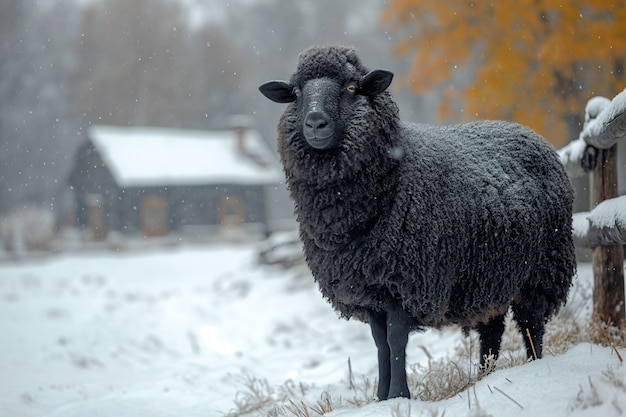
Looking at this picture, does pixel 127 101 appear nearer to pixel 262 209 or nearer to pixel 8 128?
pixel 8 128

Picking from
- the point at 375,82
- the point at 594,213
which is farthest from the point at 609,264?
the point at 375,82

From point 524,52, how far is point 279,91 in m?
5.17

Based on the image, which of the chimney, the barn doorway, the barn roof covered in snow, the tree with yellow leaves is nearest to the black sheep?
the tree with yellow leaves

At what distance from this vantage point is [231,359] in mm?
7059

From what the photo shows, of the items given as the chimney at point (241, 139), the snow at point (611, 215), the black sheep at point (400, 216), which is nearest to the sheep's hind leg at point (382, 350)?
the black sheep at point (400, 216)

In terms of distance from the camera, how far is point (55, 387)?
6211mm

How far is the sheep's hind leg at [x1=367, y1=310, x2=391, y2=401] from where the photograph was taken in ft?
12.6

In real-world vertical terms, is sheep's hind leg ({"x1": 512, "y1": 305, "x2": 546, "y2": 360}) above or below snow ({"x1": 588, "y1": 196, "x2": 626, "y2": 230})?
below

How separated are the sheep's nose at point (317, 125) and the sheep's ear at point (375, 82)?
39 cm

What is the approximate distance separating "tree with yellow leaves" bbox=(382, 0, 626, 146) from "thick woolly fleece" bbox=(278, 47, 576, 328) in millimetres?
2463

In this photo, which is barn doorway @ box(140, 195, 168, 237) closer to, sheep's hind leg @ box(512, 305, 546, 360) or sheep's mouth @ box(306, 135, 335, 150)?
sheep's hind leg @ box(512, 305, 546, 360)

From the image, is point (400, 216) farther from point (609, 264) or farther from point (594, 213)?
point (609, 264)

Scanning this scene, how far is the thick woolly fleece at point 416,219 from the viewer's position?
363cm

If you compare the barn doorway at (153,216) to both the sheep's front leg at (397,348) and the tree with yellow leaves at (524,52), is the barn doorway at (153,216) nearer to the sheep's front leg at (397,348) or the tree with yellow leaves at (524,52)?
the tree with yellow leaves at (524,52)
